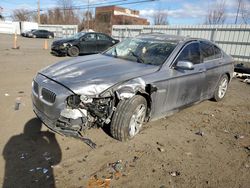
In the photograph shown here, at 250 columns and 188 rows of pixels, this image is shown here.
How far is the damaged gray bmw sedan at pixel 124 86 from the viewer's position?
10.7 feet

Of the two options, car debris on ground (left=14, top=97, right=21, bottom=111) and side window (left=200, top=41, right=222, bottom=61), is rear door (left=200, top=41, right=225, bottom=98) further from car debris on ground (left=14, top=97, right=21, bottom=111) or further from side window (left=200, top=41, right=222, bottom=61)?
car debris on ground (left=14, top=97, right=21, bottom=111)

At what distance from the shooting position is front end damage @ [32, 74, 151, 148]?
321 centimetres

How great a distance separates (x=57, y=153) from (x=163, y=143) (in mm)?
1727

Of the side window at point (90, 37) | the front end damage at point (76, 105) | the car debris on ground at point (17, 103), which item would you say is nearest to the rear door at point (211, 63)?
the front end damage at point (76, 105)

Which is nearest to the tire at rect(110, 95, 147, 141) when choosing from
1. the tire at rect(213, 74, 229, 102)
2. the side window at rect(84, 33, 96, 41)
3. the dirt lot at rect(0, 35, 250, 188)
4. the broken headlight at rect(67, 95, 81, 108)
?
the dirt lot at rect(0, 35, 250, 188)

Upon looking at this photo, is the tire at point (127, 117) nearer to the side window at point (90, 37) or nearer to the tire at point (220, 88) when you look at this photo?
the tire at point (220, 88)

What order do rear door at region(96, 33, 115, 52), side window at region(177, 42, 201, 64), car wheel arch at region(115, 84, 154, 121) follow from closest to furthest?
1. car wheel arch at region(115, 84, 154, 121)
2. side window at region(177, 42, 201, 64)
3. rear door at region(96, 33, 115, 52)

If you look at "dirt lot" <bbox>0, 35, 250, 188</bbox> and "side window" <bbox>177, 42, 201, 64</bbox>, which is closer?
"dirt lot" <bbox>0, 35, 250, 188</bbox>

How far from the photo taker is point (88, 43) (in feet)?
48.2

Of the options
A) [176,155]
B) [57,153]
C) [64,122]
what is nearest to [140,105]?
[176,155]

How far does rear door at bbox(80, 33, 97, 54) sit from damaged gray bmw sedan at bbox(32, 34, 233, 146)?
976 centimetres

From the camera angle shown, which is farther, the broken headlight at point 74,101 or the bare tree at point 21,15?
the bare tree at point 21,15

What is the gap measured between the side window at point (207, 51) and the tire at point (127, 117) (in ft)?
7.59

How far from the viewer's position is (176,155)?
355 centimetres
